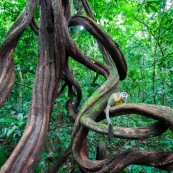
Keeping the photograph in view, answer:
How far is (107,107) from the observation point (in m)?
1.23

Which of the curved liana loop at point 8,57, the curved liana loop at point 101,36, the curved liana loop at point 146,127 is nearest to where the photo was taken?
the curved liana loop at point 146,127

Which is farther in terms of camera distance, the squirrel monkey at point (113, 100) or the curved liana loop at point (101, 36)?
the curved liana loop at point (101, 36)

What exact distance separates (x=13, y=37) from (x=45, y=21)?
0.86 feet

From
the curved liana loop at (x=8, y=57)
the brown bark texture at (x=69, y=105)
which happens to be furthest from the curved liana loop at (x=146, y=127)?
the curved liana loop at (x=8, y=57)

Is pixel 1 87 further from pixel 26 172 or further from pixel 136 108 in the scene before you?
pixel 136 108

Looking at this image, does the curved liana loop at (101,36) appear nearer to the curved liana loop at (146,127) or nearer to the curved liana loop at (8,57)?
the curved liana loop at (8,57)

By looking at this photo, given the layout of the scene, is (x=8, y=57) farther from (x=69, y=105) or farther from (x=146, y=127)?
(x=146, y=127)

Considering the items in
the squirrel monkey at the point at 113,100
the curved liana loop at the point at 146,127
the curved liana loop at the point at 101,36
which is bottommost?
the curved liana loop at the point at 146,127

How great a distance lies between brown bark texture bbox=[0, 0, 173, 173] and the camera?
0.99 meters

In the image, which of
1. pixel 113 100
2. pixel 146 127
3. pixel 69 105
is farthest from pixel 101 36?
pixel 146 127

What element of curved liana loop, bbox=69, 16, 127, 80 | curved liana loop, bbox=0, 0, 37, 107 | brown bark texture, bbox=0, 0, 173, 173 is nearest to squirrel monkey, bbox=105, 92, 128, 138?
brown bark texture, bbox=0, 0, 173, 173

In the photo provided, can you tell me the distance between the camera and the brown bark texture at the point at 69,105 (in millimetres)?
994

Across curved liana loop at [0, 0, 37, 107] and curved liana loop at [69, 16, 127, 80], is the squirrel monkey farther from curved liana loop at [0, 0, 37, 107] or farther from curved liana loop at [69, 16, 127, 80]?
curved liana loop at [0, 0, 37, 107]

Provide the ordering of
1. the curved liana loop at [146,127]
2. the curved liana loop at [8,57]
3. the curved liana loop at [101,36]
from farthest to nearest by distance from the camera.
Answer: the curved liana loop at [101,36] → the curved liana loop at [8,57] → the curved liana loop at [146,127]
